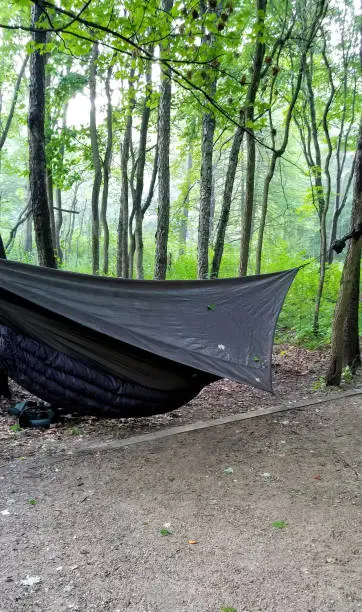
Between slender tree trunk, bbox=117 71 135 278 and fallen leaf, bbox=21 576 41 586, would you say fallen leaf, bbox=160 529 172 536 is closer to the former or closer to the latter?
fallen leaf, bbox=21 576 41 586

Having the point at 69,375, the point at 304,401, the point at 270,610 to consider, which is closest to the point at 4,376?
the point at 69,375

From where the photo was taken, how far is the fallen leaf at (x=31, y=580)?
1502 millimetres

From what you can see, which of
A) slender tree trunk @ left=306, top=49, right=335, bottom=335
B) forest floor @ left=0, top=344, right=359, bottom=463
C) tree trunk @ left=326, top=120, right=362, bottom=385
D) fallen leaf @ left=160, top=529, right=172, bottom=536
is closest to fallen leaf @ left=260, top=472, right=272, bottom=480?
forest floor @ left=0, top=344, right=359, bottom=463

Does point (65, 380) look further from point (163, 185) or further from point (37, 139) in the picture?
point (163, 185)

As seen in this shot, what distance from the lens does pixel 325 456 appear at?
2631 mm

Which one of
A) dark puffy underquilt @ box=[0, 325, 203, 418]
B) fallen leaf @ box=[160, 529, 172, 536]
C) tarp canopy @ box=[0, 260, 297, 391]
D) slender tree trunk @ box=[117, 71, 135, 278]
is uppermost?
slender tree trunk @ box=[117, 71, 135, 278]

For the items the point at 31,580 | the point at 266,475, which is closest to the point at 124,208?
the point at 266,475

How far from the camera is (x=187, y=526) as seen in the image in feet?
6.17

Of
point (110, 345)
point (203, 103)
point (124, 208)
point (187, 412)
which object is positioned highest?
point (203, 103)

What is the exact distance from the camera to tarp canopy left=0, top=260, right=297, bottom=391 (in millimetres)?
2592

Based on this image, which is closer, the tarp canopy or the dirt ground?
the dirt ground

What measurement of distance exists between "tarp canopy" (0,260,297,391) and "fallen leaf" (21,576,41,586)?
4.19ft

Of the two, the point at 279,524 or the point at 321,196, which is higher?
the point at 321,196

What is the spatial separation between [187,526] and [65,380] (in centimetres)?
115
